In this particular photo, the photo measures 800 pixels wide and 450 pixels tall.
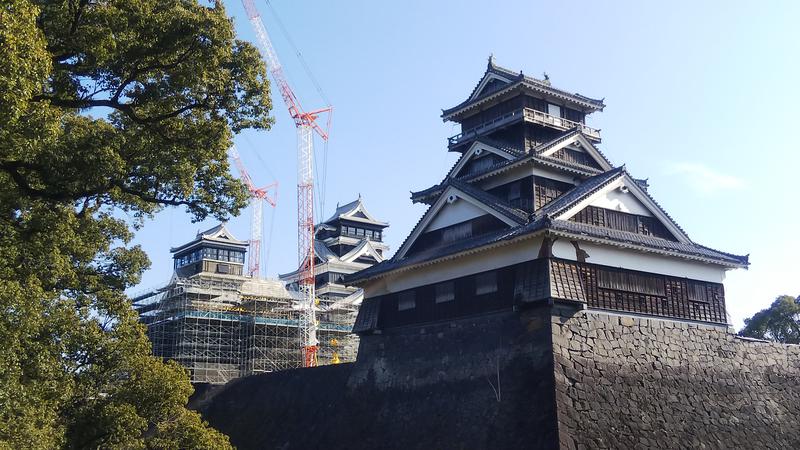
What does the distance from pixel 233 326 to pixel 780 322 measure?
112ft

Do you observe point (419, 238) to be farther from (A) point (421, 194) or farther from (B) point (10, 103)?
(B) point (10, 103)

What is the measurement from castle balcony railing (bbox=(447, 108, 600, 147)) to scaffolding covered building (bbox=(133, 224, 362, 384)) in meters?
23.7

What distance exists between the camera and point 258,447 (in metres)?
28.5

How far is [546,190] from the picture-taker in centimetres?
2538

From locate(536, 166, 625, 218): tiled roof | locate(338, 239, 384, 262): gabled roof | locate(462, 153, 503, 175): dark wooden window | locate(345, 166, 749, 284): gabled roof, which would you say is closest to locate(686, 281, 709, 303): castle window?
locate(345, 166, 749, 284): gabled roof

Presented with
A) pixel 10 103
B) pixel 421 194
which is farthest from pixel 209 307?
pixel 10 103

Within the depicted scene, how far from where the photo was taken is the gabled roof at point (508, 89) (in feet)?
90.6

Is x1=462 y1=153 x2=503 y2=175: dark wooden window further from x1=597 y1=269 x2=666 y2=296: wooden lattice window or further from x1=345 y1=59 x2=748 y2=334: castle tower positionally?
x1=597 y1=269 x2=666 y2=296: wooden lattice window

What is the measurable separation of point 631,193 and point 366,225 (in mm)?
43258

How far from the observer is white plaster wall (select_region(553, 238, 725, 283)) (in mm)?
22031

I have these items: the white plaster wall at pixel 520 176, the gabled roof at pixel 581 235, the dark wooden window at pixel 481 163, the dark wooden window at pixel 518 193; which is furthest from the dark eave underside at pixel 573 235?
the dark wooden window at pixel 481 163

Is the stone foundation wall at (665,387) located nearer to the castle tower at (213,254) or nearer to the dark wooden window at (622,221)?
the dark wooden window at (622,221)

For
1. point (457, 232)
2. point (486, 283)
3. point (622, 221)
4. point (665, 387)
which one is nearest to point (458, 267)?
point (486, 283)

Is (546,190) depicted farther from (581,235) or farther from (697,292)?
(697,292)
